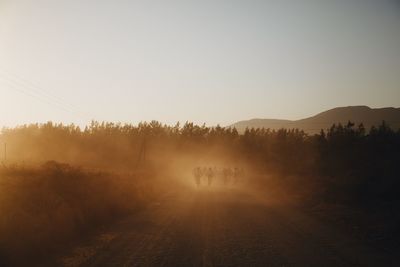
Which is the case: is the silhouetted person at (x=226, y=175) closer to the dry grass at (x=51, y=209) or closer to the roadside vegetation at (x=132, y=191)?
the roadside vegetation at (x=132, y=191)

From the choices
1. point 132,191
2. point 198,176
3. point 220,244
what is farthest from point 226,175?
point 220,244

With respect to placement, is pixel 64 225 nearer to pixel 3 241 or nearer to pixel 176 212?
pixel 3 241

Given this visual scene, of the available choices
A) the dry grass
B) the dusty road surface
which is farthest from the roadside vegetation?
the dusty road surface

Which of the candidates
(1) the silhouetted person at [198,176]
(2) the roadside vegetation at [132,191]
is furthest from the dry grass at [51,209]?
(1) the silhouetted person at [198,176]

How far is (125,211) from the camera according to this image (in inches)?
816

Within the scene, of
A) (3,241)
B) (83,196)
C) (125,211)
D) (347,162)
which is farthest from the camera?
(347,162)

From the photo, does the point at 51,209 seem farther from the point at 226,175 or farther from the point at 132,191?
the point at 226,175

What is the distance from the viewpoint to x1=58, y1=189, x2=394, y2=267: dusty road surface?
10.8 metres

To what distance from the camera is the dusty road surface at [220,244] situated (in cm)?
1078

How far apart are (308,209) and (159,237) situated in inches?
523

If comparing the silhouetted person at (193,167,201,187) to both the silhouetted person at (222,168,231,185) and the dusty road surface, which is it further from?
the dusty road surface

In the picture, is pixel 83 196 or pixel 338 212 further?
pixel 338 212

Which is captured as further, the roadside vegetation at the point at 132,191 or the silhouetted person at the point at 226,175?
the silhouetted person at the point at 226,175

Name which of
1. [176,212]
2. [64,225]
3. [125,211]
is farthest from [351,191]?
[64,225]
